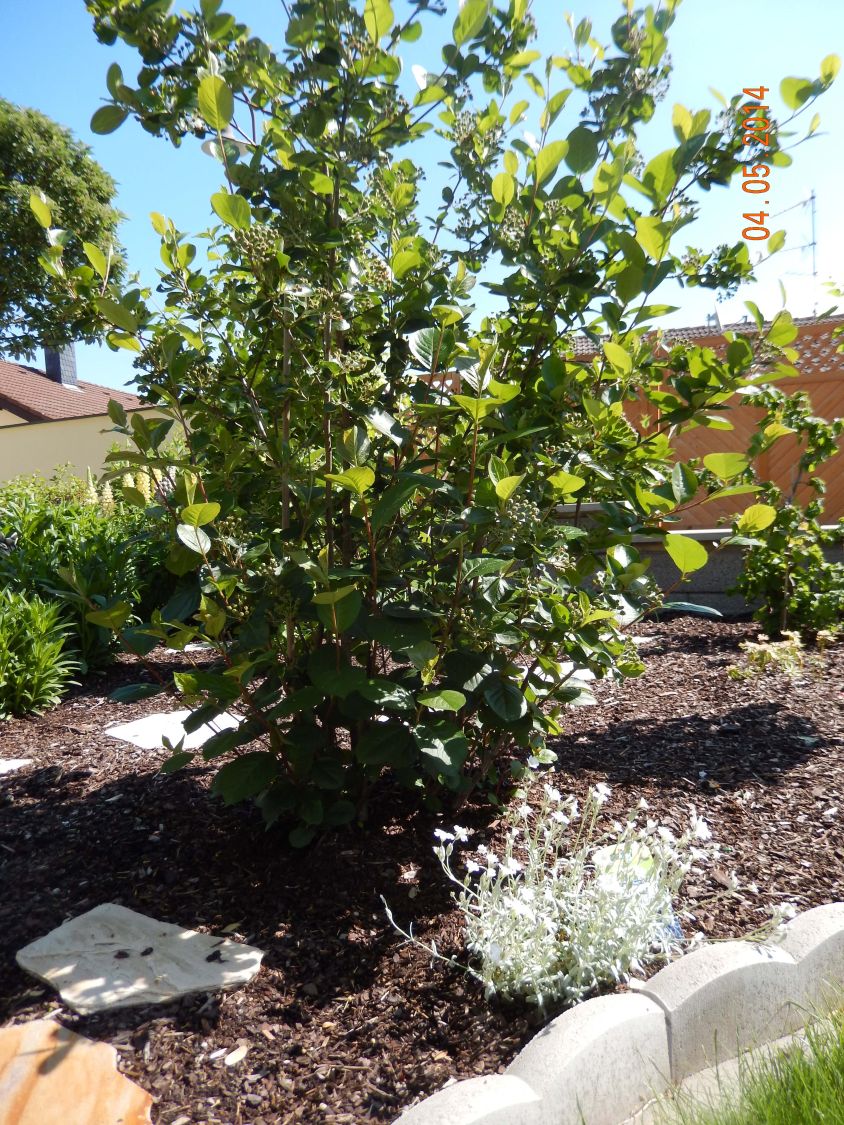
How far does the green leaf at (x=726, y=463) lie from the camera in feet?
5.81

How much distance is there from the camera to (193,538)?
1650 mm

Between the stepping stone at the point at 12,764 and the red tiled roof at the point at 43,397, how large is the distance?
19883 mm

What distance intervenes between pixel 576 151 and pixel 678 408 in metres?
0.61

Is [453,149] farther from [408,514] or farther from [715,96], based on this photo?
[408,514]

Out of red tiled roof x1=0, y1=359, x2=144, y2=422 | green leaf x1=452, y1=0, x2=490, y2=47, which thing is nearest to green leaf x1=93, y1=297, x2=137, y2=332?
green leaf x1=452, y1=0, x2=490, y2=47

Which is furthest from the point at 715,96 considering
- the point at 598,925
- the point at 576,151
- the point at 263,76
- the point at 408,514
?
the point at 598,925

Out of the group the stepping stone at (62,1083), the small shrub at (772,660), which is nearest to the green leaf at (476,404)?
the stepping stone at (62,1083)

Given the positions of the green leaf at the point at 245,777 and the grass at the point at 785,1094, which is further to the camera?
the green leaf at the point at 245,777

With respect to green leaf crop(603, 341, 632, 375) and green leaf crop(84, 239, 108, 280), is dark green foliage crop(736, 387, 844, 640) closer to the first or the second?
green leaf crop(603, 341, 632, 375)

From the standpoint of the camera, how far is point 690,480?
6.08 feet

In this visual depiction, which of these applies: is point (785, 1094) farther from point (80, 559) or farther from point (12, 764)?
point (80, 559)

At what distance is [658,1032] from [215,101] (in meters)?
1.98

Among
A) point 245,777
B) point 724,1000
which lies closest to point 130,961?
point 245,777

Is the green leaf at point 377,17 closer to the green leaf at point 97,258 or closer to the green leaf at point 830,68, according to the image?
the green leaf at point 97,258
